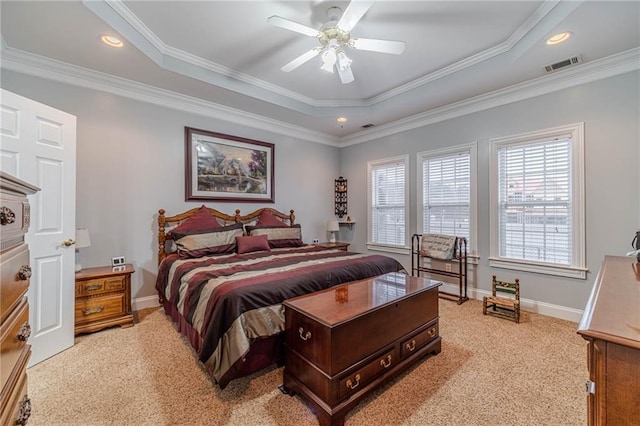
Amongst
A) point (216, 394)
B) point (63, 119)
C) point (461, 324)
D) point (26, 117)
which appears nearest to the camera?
point (216, 394)

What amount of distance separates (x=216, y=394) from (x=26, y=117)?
2624mm

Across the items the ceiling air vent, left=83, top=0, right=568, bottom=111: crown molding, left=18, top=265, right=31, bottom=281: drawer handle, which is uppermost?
left=83, top=0, right=568, bottom=111: crown molding

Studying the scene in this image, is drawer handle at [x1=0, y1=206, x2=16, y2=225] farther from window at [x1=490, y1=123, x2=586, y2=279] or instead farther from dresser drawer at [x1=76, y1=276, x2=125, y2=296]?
window at [x1=490, y1=123, x2=586, y2=279]

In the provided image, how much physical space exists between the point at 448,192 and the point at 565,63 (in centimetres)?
192

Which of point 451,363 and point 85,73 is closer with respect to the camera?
point 451,363

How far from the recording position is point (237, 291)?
196cm

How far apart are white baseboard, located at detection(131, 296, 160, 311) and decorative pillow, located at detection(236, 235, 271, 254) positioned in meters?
1.27

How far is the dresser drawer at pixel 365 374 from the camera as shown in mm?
1679

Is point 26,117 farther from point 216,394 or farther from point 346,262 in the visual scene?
point 346,262

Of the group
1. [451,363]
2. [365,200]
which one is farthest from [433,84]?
[451,363]

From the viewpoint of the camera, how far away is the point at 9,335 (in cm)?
90

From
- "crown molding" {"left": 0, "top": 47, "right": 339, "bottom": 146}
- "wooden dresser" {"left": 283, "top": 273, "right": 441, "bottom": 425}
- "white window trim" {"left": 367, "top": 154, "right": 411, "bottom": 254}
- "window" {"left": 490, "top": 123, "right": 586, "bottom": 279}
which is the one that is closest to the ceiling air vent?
"window" {"left": 490, "top": 123, "right": 586, "bottom": 279}

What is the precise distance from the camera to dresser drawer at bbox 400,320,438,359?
212 cm

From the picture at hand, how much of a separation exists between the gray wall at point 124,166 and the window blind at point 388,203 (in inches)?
103
